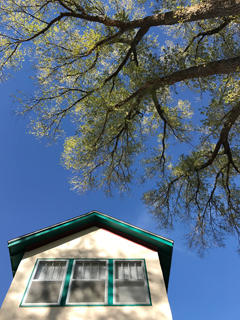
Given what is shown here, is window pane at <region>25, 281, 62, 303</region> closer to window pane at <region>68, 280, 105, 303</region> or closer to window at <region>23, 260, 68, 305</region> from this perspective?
window at <region>23, 260, 68, 305</region>

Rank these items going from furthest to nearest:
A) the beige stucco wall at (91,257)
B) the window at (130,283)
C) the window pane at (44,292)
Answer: the window at (130,283) → the window pane at (44,292) → the beige stucco wall at (91,257)

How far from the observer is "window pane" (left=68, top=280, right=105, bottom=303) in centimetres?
639

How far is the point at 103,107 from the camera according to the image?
34.9ft

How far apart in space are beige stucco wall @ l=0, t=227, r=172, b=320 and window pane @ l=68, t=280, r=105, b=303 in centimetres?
29

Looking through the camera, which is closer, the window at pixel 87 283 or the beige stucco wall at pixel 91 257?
the beige stucco wall at pixel 91 257

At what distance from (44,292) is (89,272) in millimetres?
1383

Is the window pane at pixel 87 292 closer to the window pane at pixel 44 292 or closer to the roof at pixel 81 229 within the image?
the window pane at pixel 44 292

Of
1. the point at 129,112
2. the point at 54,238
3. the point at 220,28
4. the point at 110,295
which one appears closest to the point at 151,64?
the point at 129,112

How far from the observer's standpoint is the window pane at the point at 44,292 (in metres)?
6.36

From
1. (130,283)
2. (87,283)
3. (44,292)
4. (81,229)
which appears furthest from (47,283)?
(130,283)

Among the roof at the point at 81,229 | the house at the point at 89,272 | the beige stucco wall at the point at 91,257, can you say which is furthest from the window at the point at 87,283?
the roof at the point at 81,229

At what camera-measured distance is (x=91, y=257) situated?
297 inches

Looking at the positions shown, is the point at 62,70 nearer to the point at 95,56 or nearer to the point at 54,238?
the point at 95,56

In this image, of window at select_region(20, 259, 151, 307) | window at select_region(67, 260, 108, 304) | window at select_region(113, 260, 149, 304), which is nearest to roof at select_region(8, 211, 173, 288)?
window at select_region(20, 259, 151, 307)
